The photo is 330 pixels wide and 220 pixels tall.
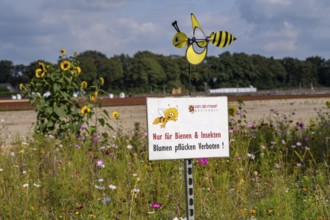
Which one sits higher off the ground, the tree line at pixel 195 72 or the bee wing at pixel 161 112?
the tree line at pixel 195 72

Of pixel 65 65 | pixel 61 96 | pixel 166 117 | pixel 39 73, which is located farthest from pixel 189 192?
pixel 39 73

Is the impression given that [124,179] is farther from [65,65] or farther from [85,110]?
[65,65]

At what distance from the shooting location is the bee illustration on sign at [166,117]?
117 inches

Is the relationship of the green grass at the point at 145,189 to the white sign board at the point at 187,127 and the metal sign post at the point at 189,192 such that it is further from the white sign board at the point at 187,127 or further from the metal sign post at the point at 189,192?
the white sign board at the point at 187,127

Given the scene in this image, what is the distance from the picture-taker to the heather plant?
21.8ft

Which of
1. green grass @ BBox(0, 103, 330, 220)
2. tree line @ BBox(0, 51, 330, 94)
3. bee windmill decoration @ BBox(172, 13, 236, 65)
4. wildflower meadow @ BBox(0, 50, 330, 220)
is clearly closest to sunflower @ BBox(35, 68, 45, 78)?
wildflower meadow @ BBox(0, 50, 330, 220)

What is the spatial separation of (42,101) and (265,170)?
319 centimetres

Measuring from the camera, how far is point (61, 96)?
6.73 meters

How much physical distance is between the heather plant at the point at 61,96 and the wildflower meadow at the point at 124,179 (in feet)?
0.05

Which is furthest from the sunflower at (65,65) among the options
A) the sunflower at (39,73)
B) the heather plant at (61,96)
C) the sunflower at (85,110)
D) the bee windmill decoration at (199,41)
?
the bee windmill decoration at (199,41)

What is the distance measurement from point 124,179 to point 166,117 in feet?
5.90

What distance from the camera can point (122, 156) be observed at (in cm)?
578

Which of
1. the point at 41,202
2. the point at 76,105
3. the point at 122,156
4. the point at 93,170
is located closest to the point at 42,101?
the point at 76,105

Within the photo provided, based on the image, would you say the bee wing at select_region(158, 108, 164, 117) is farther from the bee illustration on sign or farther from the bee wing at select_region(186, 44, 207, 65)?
the bee wing at select_region(186, 44, 207, 65)
